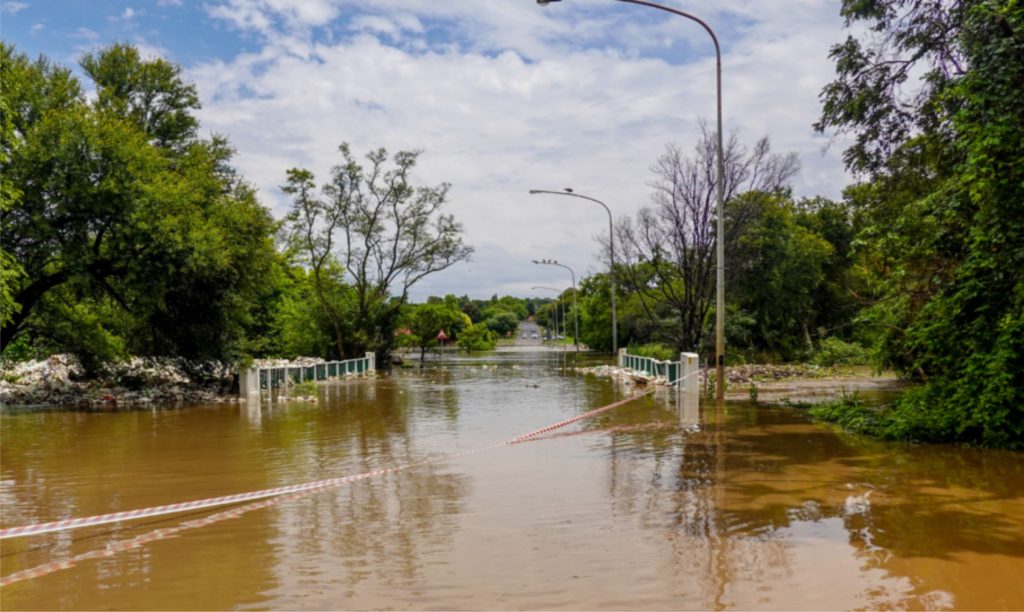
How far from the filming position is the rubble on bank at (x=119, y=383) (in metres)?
21.8

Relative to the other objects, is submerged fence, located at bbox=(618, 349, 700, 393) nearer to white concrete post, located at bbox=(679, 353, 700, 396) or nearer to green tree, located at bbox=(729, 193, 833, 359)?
white concrete post, located at bbox=(679, 353, 700, 396)

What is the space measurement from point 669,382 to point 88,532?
748 inches

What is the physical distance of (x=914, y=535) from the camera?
6379mm

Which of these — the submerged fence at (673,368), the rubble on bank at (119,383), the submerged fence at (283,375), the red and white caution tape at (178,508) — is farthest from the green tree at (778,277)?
the red and white caution tape at (178,508)

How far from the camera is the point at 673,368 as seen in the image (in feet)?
79.5

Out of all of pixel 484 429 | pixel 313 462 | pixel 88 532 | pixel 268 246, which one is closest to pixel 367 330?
pixel 268 246

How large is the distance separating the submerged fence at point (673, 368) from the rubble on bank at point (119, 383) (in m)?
13.5

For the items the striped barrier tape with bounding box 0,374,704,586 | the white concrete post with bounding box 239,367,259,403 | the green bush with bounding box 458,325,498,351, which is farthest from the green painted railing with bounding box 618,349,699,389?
the green bush with bounding box 458,325,498,351

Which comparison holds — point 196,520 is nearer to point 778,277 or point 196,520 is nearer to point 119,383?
point 119,383

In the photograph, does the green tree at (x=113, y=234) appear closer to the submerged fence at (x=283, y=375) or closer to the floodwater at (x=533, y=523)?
the submerged fence at (x=283, y=375)

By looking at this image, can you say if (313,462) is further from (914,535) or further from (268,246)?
(268,246)

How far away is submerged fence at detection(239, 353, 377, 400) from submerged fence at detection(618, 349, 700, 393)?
1270cm

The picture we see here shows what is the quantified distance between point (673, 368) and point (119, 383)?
18705mm

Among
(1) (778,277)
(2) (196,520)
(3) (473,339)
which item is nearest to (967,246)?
(2) (196,520)
